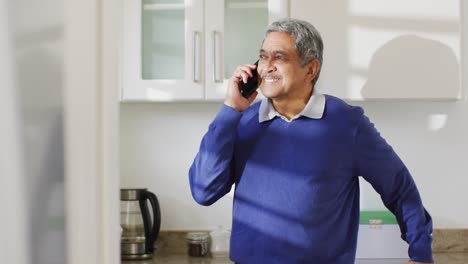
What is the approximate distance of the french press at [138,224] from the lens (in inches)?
103

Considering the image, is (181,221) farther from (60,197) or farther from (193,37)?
(60,197)

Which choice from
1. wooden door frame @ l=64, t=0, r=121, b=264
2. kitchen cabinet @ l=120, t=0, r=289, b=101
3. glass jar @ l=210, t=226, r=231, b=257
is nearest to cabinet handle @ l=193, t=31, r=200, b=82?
kitchen cabinet @ l=120, t=0, r=289, b=101

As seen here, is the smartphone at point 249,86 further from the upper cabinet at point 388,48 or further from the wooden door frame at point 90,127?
the wooden door frame at point 90,127

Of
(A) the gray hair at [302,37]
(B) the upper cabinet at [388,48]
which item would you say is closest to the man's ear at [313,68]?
(A) the gray hair at [302,37]

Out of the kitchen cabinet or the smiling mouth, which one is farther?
Result: the kitchen cabinet

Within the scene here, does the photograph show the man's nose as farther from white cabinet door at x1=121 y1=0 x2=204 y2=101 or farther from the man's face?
white cabinet door at x1=121 y1=0 x2=204 y2=101

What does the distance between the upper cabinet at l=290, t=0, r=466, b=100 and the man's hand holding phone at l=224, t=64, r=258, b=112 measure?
549 millimetres

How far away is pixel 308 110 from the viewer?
1857 millimetres

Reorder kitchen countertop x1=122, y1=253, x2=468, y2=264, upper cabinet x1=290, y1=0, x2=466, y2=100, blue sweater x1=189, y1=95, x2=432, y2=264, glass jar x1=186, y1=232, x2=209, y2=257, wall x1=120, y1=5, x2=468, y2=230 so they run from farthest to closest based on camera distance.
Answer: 1. wall x1=120, y1=5, x2=468, y2=230
2. glass jar x1=186, y1=232, x2=209, y2=257
3. kitchen countertop x1=122, y1=253, x2=468, y2=264
4. upper cabinet x1=290, y1=0, x2=466, y2=100
5. blue sweater x1=189, y1=95, x2=432, y2=264

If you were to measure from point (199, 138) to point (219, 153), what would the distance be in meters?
1.03

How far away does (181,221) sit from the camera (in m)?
2.83

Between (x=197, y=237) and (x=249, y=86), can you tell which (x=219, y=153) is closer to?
(x=249, y=86)

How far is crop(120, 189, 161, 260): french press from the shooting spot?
261cm

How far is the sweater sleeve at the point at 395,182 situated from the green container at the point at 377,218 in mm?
648
